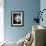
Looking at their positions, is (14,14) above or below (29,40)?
above

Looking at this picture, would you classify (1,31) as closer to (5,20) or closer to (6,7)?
(5,20)

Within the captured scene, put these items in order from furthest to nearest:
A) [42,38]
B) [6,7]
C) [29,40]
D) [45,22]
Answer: [6,7]
[45,22]
[29,40]
[42,38]

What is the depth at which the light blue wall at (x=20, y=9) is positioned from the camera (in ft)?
18.5

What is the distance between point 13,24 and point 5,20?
0.37 meters

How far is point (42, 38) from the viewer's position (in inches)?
103

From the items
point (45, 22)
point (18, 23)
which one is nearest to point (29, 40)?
point (45, 22)

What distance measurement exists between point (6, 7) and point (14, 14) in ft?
1.45

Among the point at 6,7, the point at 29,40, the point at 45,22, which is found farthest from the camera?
the point at 6,7

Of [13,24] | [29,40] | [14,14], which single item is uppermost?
[14,14]

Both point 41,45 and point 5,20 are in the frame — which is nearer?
point 41,45

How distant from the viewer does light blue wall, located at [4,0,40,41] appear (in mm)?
5637

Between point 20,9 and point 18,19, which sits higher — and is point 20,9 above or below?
above

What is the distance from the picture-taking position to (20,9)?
565 centimetres

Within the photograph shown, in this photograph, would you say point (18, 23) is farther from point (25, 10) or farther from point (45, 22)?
point (45, 22)
